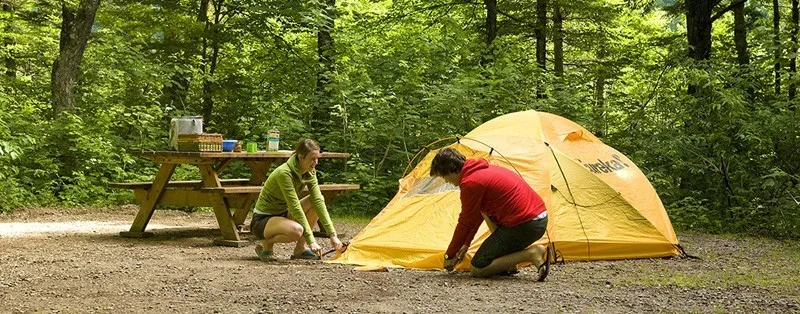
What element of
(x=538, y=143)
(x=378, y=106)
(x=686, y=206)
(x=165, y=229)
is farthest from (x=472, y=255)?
(x=378, y=106)

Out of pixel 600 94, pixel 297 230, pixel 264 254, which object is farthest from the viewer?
pixel 600 94

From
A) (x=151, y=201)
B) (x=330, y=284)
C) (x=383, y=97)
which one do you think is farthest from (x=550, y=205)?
(x=383, y=97)

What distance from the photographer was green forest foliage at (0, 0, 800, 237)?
11.5 meters

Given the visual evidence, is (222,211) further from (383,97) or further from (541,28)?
(541,28)

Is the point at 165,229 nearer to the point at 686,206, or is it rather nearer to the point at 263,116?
the point at 263,116

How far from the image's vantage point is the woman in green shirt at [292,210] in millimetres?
7113

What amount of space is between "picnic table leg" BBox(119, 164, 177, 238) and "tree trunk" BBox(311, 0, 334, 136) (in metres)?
5.00

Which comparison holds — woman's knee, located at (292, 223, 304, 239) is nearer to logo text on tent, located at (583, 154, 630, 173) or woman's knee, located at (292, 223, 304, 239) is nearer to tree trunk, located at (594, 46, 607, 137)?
logo text on tent, located at (583, 154, 630, 173)

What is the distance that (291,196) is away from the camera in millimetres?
7125

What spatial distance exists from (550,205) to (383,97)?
6.43 m

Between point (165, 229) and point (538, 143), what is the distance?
4.62 m

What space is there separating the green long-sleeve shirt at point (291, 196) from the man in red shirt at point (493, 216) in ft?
3.82

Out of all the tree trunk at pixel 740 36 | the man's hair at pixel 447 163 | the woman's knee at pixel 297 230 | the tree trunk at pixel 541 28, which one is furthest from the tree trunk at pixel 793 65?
the woman's knee at pixel 297 230

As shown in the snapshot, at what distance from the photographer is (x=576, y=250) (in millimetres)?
7617
